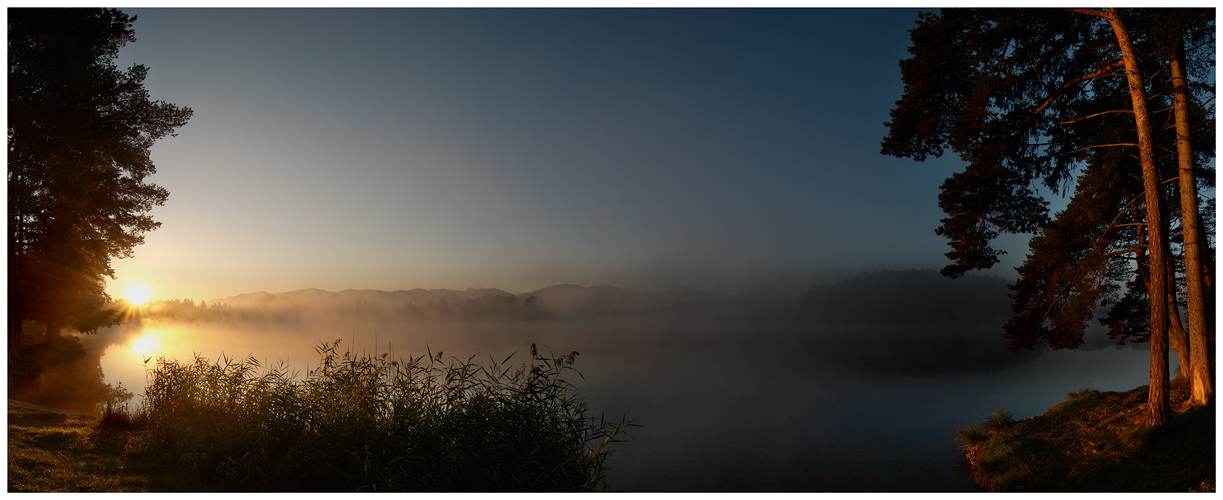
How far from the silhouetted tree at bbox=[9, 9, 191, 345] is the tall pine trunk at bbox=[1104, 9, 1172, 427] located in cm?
1995

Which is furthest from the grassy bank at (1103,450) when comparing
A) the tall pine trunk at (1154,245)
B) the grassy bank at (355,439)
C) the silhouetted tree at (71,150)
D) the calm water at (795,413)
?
the silhouetted tree at (71,150)

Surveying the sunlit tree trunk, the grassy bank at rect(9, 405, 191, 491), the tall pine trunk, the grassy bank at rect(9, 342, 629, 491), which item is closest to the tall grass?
the grassy bank at rect(9, 342, 629, 491)

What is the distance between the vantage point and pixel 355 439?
19.1 feet

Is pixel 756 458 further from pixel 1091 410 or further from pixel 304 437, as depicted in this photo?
pixel 304 437

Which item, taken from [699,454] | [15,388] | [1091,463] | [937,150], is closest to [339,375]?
[699,454]

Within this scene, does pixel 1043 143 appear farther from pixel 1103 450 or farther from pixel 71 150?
pixel 71 150

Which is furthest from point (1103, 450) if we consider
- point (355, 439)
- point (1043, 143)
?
point (355, 439)

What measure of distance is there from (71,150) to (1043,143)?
68.2 ft

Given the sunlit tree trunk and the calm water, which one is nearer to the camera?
the sunlit tree trunk

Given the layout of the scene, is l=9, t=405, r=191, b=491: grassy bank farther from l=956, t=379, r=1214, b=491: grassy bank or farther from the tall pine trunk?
the tall pine trunk

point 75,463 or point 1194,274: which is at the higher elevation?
point 1194,274

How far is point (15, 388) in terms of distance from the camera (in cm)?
1505

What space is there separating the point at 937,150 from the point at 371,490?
10826 millimetres

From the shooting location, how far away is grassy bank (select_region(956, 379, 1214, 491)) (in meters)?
6.77
